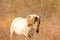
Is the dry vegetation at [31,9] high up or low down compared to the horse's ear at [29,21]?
up

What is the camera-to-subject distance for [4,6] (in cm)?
1374

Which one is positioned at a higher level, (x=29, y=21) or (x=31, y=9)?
(x=31, y=9)

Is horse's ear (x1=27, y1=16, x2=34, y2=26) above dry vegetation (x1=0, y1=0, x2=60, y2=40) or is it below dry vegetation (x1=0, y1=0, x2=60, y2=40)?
below

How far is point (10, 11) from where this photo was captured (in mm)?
12727

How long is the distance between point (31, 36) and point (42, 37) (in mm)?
483

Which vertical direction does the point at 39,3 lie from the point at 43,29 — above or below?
above

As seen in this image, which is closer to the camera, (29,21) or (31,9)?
(29,21)

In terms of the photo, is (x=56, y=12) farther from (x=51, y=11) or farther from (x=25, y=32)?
(x=25, y=32)

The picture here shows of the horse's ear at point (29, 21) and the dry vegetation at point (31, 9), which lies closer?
the horse's ear at point (29, 21)

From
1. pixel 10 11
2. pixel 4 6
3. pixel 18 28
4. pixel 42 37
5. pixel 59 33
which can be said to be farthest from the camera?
pixel 4 6

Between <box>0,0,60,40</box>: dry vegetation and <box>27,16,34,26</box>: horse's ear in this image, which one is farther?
<box>0,0,60,40</box>: dry vegetation

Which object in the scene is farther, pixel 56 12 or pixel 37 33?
pixel 56 12

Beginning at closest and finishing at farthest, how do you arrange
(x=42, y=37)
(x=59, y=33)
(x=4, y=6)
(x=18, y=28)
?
(x=42, y=37)
(x=59, y=33)
(x=18, y=28)
(x=4, y=6)

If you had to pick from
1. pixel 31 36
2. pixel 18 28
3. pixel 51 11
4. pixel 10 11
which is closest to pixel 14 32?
pixel 18 28
